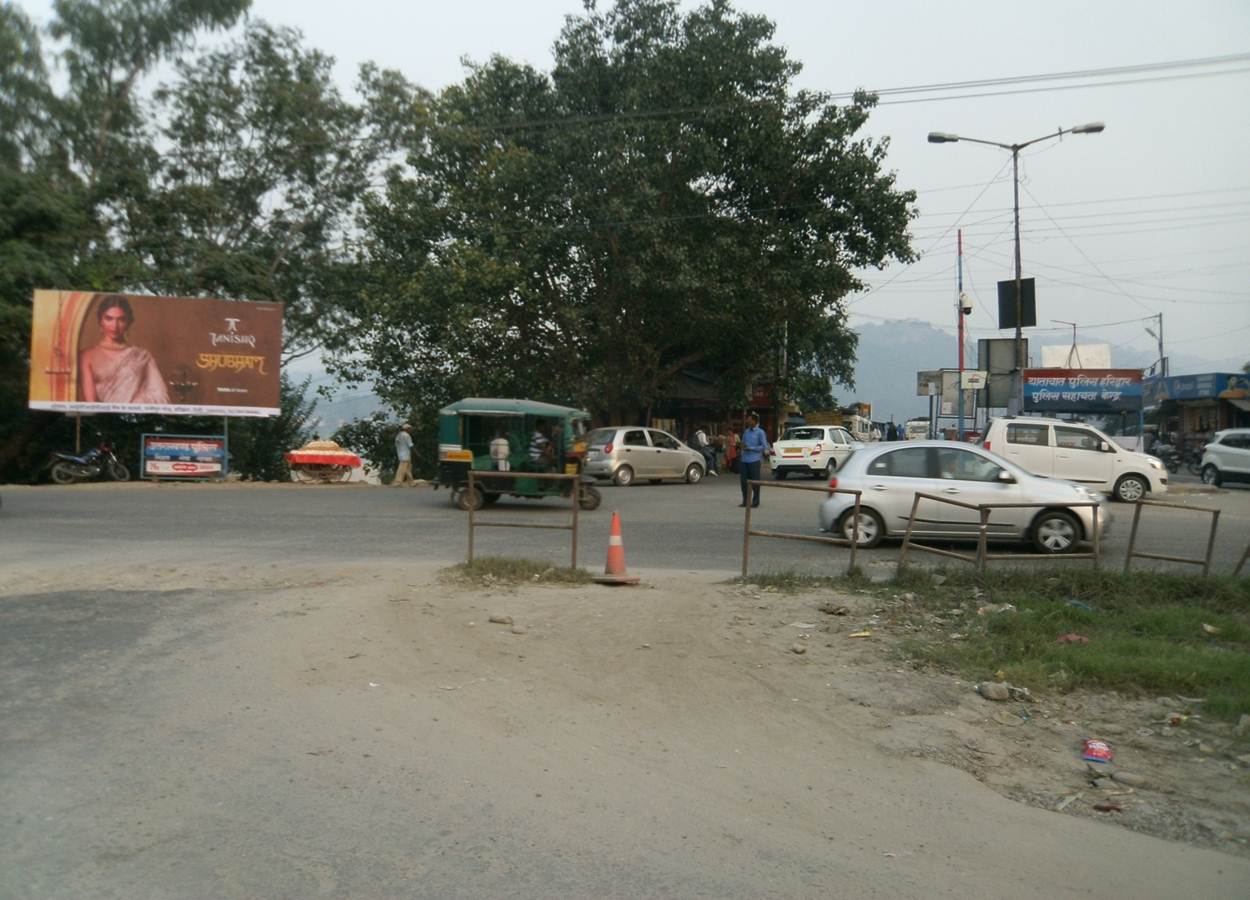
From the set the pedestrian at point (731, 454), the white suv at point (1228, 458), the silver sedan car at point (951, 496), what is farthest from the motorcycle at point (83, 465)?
the white suv at point (1228, 458)

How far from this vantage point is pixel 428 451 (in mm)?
38875

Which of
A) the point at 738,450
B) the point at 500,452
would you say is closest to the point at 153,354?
the point at 500,452

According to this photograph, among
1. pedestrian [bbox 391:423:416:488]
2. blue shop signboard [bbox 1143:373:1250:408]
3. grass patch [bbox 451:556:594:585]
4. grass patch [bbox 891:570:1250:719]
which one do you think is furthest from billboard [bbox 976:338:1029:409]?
blue shop signboard [bbox 1143:373:1250:408]

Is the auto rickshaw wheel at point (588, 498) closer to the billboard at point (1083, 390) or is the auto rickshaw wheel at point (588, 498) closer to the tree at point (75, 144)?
the tree at point (75, 144)

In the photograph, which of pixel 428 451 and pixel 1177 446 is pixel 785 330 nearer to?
pixel 428 451

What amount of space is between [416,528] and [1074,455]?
1324 centimetres

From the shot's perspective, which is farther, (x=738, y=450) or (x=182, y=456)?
(x=738, y=450)

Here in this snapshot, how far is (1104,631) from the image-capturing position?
8.77 m

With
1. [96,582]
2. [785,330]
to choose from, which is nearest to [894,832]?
[96,582]

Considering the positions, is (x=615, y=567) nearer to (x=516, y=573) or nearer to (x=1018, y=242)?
(x=516, y=573)

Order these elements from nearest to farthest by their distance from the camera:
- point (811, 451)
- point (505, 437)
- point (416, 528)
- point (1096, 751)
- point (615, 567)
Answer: point (1096, 751) < point (615, 567) < point (416, 528) < point (505, 437) < point (811, 451)

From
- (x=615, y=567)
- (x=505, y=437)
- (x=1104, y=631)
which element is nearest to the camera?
(x=1104, y=631)

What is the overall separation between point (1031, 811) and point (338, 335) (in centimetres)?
3257

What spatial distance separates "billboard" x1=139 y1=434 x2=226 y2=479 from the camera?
2730 centimetres
